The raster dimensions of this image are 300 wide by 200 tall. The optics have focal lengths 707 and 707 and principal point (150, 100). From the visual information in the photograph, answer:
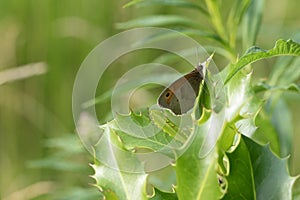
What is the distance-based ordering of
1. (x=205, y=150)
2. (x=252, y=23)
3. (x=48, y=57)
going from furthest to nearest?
(x=48, y=57) < (x=252, y=23) < (x=205, y=150)

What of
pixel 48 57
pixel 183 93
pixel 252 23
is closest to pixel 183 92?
pixel 183 93

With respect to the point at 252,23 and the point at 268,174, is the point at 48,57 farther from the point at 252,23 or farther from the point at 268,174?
the point at 268,174

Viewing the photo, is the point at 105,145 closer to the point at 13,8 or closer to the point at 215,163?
the point at 215,163

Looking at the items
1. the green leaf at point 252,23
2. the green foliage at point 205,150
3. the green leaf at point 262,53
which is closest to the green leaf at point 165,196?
the green foliage at point 205,150

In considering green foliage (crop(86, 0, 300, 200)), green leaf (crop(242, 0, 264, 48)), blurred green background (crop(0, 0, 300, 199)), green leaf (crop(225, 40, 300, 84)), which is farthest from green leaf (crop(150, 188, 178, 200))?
blurred green background (crop(0, 0, 300, 199))

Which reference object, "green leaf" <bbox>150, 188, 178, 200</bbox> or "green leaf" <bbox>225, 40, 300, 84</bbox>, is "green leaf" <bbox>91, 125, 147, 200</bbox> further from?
"green leaf" <bbox>225, 40, 300, 84</bbox>

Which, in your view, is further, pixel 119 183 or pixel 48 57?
pixel 48 57

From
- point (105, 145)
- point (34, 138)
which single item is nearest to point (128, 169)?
point (105, 145)
